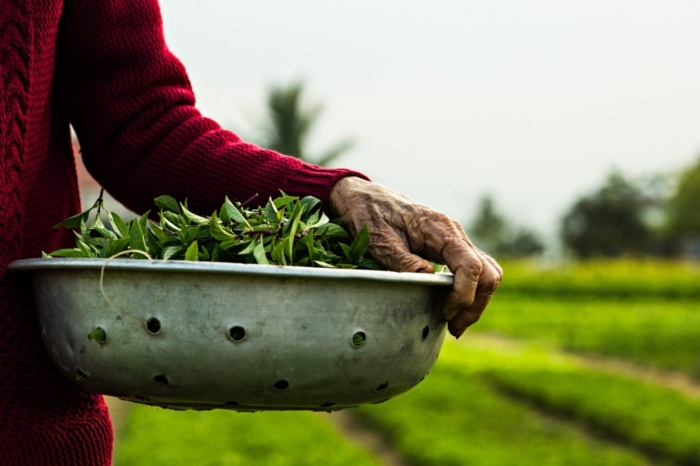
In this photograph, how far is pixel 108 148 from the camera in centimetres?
154

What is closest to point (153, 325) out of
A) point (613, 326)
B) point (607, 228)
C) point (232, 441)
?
point (232, 441)

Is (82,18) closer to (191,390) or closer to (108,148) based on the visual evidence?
(108,148)

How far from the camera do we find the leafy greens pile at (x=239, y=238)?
117 cm

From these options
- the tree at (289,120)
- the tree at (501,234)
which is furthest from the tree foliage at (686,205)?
the tree at (289,120)

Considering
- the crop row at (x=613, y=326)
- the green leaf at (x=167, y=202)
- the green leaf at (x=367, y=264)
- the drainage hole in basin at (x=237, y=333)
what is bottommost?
the crop row at (x=613, y=326)

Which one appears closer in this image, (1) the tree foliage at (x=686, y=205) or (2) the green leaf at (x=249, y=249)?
(2) the green leaf at (x=249, y=249)

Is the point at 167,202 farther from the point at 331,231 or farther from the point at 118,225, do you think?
the point at 331,231

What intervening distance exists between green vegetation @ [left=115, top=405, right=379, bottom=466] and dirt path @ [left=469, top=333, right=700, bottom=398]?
3.39m

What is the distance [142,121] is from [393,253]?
0.51 meters

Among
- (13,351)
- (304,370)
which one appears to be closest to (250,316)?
(304,370)

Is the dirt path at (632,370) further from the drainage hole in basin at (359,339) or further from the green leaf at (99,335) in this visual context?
the green leaf at (99,335)

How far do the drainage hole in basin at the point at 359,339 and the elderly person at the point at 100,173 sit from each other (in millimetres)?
156

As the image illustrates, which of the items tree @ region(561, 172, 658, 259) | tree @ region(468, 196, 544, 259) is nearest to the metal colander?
tree @ region(561, 172, 658, 259)

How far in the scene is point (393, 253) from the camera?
1299 mm
